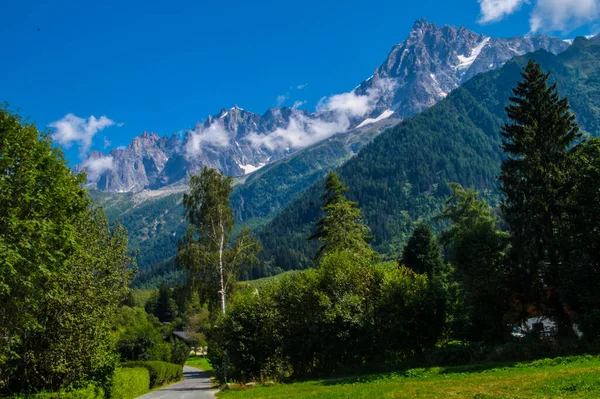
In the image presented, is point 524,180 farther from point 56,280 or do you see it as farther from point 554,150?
point 56,280

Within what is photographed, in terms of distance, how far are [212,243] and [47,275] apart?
1092 inches

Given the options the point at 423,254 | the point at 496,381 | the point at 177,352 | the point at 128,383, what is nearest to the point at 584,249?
the point at 496,381

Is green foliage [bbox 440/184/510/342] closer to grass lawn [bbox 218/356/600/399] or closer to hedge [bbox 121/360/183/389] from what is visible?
grass lawn [bbox 218/356/600/399]

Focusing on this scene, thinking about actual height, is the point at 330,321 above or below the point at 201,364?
above

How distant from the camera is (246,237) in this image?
163 ft

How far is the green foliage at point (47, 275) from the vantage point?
19234 mm

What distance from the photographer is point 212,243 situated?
47.9 m

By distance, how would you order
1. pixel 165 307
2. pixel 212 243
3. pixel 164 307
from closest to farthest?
1. pixel 212 243
2. pixel 165 307
3. pixel 164 307

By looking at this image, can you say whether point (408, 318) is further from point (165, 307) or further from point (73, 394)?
point (165, 307)

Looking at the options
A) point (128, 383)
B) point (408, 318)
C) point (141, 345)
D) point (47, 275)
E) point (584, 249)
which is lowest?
point (128, 383)

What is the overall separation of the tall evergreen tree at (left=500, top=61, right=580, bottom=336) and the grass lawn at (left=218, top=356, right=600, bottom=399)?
8245 millimetres

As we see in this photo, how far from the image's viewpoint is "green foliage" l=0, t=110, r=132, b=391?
63.1 feet

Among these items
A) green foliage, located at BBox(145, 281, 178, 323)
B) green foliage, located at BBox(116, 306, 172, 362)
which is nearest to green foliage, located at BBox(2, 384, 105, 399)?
green foliage, located at BBox(116, 306, 172, 362)

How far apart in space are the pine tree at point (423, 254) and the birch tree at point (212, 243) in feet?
84.5
